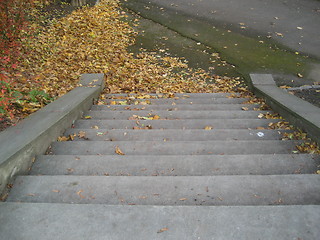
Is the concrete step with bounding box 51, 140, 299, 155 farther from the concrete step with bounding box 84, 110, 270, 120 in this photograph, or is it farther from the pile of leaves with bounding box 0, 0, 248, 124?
the pile of leaves with bounding box 0, 0, 248, 124

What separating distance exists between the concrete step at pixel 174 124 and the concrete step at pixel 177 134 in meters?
0.35

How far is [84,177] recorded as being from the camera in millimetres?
2238

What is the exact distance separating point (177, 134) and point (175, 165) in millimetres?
970

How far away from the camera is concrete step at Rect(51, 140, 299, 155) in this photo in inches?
117

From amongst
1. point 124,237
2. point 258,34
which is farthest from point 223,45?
point 124,237

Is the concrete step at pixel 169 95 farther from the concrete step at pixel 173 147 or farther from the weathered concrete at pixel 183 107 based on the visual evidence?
the concrete step at pixel 173 147

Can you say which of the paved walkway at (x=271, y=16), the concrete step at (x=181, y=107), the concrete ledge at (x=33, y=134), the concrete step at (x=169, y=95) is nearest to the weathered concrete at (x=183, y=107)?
the concrete step at (x=181, y=107)

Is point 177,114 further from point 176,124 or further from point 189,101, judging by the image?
point 189,101

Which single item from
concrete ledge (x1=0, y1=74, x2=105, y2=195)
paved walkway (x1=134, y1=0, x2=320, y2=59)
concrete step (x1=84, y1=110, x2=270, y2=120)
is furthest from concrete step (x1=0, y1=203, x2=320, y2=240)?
paved walkway (x1=134, y1=0, x2=320, y2=59)

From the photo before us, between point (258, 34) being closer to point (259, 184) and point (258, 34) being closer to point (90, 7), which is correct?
point (90, 7)

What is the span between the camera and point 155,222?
1684mm

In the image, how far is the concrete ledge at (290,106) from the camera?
324 centimetres

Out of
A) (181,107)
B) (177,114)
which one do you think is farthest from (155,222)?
(181,107)

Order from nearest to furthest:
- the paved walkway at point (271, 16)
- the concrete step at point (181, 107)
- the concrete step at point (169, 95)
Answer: the concrete step at point (181, 107)
the concrete step at point (169, 95)
the paved walkway at point (271, 16)
